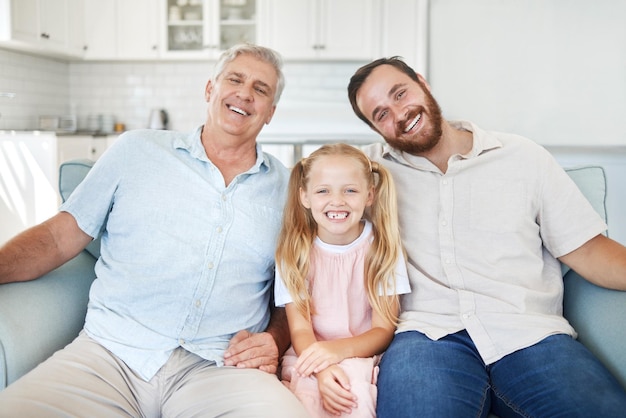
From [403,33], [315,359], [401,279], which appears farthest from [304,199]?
[403,33]

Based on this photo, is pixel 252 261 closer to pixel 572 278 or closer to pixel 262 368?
pixel 262 368

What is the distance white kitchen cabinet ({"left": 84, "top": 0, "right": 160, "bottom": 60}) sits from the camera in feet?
16.6

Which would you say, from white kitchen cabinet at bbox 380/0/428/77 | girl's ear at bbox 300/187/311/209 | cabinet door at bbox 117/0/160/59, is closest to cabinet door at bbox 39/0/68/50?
cabinet door at bbox 117/0/160/59

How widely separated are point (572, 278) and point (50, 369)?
135 cm

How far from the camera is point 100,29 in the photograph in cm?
509

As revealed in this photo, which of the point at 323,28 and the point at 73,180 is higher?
the point at 323,28

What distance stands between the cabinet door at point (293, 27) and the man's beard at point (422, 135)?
3.21 m

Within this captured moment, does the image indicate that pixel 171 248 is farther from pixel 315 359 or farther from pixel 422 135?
pixel 422 135

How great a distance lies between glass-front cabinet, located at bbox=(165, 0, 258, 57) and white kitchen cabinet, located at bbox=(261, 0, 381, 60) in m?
0.20

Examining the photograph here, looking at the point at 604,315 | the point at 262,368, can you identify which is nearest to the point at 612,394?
the point at 604,315

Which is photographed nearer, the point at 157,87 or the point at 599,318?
the point at 599,318

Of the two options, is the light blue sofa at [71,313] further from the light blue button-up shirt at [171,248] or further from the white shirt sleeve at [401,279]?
the white shirt sleeve at [401,279]

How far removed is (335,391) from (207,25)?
417cm

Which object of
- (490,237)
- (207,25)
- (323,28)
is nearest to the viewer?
(490,237)
